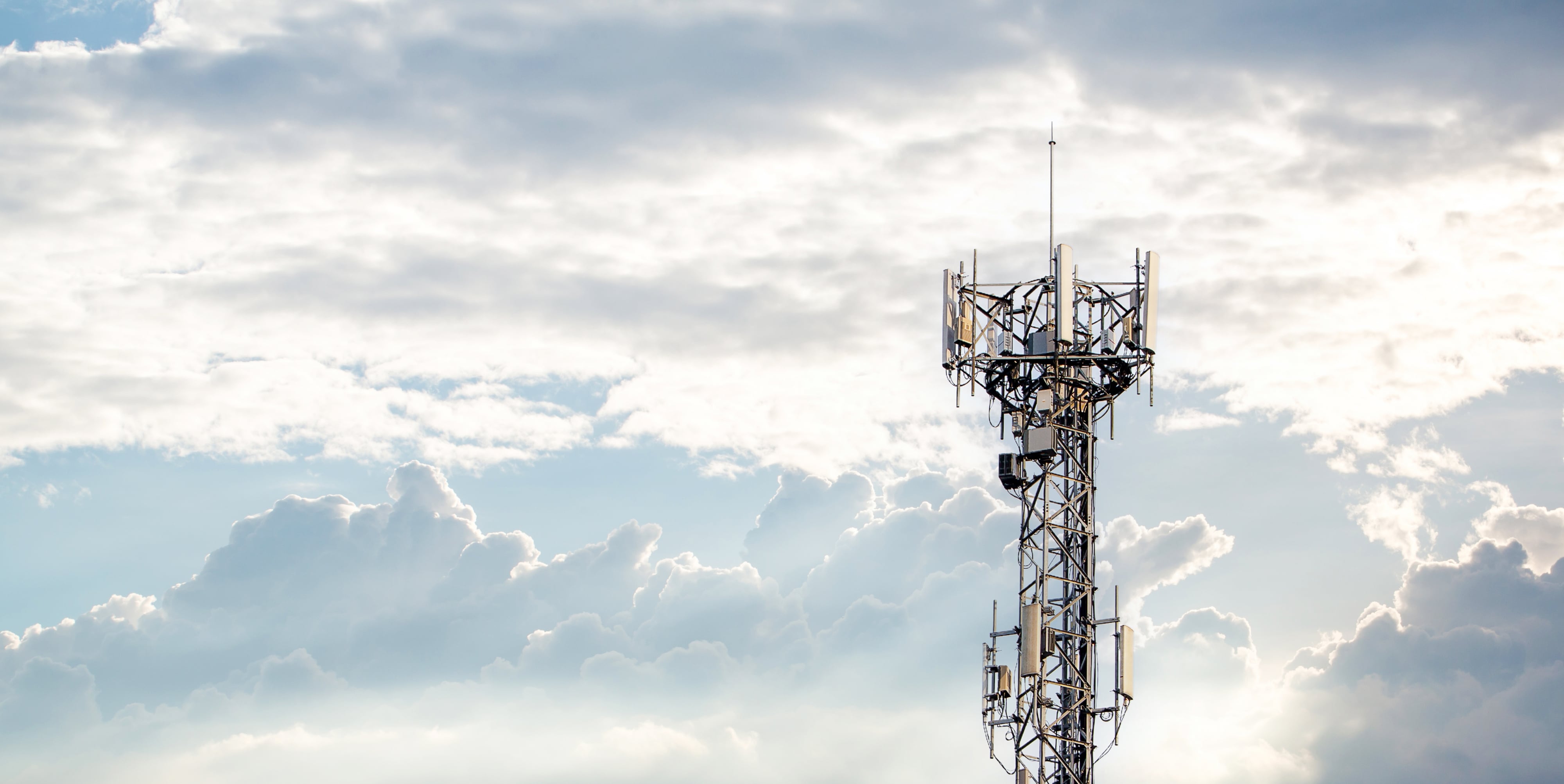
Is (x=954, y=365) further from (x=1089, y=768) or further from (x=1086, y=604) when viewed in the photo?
(x=1089, y=768)

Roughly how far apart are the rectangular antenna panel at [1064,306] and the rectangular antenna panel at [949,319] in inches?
157

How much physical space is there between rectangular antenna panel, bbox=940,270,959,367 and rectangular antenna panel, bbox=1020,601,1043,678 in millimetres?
10362

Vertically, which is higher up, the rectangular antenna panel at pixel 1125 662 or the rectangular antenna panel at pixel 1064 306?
the rectangular antenna panel at pixel 1064 306

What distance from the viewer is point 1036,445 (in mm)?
70250

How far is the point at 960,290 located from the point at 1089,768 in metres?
19.4

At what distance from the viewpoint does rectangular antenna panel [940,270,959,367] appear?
72250 millimetres

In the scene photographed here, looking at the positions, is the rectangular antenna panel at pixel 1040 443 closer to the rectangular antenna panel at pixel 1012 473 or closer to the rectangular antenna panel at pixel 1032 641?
the rectangular antenna panel at pixel 1012 473

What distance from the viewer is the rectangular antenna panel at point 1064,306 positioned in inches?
2805

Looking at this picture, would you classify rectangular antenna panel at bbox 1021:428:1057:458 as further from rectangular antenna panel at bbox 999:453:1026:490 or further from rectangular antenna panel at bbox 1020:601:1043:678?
rectangular antenna panel at bbox 1020:601:1043:678

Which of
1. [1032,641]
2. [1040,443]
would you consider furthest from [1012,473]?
[1032,641]

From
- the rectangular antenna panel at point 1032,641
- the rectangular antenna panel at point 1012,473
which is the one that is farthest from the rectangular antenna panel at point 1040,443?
the rectangular antenna panel at point 1032,641

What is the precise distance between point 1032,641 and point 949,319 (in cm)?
1325

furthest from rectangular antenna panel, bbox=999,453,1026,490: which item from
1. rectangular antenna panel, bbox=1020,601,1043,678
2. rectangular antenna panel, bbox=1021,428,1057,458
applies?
rectangular antenna panel, bbox=1020,601,1043,678

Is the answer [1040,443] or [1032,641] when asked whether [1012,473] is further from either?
[1032,641]
